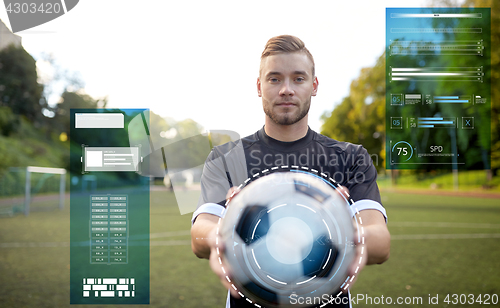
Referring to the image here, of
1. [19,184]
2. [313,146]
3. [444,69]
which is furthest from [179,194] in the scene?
[19,184]

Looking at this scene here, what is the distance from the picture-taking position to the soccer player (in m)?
1.02

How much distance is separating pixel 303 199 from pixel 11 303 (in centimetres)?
595

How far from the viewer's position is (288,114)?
4.02ft

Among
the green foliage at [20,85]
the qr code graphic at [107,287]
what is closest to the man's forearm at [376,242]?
the qr code graphic at [107,287]

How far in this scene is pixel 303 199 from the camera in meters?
0.82

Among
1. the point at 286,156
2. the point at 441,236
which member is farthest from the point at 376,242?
the point at 441,236

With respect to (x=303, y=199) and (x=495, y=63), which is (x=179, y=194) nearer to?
(x=303, y=199)

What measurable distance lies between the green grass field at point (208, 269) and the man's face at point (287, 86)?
2.48 m

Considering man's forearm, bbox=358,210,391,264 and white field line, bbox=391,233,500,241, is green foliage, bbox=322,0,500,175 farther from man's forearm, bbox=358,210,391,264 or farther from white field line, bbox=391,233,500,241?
white field line, bbox=391,233,500,241

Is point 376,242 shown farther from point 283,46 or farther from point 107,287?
point 107,287

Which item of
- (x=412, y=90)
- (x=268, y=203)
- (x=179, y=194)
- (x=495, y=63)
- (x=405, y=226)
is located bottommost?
(x=405, y=226)

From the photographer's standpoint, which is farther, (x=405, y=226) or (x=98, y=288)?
(x=405, y=226)

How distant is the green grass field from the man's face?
2.48m
